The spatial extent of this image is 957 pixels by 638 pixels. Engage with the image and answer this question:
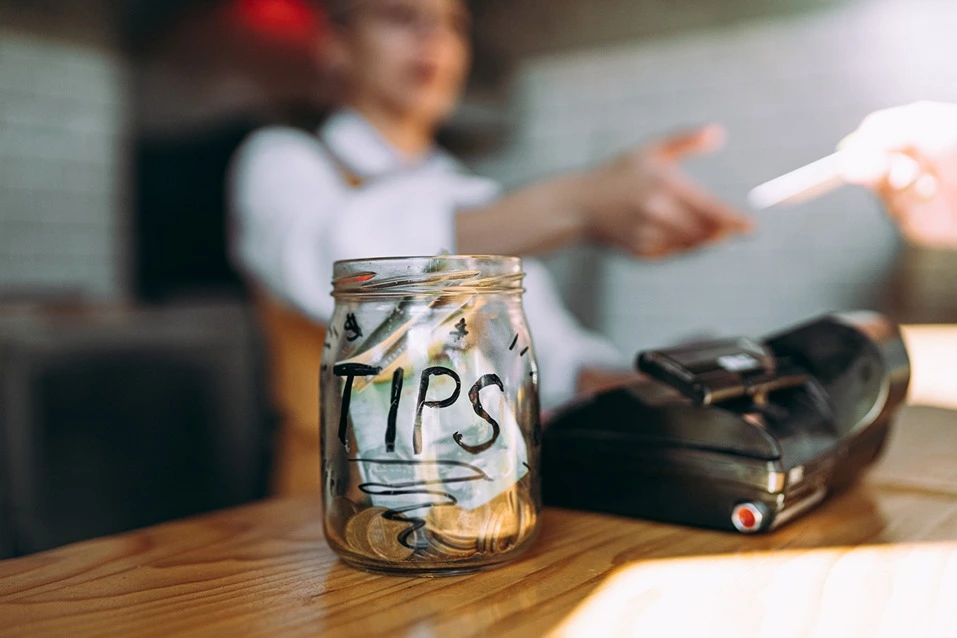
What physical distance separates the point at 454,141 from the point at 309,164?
269 millimetres

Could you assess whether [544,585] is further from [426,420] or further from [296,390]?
[296,390]

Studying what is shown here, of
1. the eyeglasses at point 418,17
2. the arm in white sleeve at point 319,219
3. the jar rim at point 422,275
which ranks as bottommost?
the jar rim at point 422,275

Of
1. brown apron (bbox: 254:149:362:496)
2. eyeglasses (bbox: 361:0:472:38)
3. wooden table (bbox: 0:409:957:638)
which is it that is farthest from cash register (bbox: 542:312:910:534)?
eyeglasses (bbox: 361:0:472:38)

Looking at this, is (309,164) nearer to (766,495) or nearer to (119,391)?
(119,391)

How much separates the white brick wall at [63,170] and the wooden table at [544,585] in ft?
6.20

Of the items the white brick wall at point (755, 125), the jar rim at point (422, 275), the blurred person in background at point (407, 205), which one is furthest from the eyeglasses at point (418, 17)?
the jar rim at point (422, 275)

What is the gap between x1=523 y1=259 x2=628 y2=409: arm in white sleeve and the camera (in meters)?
1.29

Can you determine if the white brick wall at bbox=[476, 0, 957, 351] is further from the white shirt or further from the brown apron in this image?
the brown apron

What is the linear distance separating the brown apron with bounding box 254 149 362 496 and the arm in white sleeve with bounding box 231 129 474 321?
57mm

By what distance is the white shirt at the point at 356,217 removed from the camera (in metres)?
1.21

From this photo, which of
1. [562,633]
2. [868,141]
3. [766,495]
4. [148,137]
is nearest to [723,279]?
[868,141]

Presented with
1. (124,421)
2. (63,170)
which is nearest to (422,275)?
(124,421)

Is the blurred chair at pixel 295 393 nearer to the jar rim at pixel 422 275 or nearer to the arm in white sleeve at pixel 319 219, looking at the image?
the arm in white sleeve at pixel 319 219

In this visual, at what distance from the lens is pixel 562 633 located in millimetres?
403
